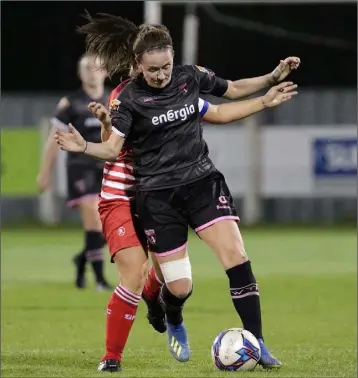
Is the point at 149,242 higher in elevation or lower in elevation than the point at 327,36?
lower

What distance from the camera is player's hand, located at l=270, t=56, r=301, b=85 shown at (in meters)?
8.38

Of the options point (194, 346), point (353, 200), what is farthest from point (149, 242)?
point (353, 200)

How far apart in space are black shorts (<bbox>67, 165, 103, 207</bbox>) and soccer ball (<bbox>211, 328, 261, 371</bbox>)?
5.83 m

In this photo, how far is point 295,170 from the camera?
2383cm

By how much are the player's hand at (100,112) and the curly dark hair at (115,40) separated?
0.49m

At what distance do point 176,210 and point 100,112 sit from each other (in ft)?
2.85

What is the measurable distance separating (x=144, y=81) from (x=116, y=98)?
0.20 meters

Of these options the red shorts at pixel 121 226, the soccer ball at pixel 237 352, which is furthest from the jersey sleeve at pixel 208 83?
the soccer ball at pixel 237 352

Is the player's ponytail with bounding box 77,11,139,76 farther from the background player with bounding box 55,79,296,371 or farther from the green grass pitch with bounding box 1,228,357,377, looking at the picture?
the green grass pitch with bounding box 1,228,357,377

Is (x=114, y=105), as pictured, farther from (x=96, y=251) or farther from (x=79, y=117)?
(x=96, y=251)

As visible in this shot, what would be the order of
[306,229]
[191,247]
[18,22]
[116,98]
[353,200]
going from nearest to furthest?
[116,98] < [191,247] < [306,229] < [353,200] < [18,22]

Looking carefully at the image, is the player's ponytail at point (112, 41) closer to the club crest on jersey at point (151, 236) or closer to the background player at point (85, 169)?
the club crest on jersey at point (151, 236)

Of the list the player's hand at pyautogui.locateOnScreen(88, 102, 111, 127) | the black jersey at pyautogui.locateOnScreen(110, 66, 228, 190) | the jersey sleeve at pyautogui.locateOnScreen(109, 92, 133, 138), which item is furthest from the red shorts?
the player's hand at pyautogui.locateOnScreen(88, 102, 111, 127)

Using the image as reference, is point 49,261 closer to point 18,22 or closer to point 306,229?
point 306,229
